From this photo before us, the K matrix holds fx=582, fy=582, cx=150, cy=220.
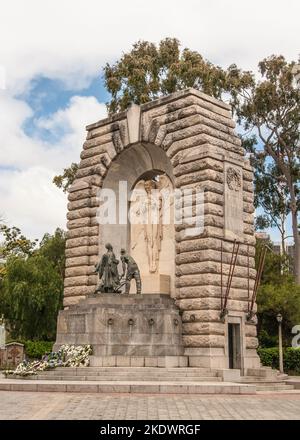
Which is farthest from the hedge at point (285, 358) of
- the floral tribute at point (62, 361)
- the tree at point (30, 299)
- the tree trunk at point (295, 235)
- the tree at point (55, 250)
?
the tree at point (55, 250)

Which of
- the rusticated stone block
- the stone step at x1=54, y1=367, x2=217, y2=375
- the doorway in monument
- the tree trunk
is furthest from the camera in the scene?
the tree trunk

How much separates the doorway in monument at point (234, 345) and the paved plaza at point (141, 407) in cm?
594

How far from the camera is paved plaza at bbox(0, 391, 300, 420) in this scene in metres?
10.6

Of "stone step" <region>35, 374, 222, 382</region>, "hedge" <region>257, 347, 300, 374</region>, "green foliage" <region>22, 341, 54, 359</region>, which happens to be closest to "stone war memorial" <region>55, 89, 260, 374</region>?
"stone step" <region>35, 374, 222, 382</region>

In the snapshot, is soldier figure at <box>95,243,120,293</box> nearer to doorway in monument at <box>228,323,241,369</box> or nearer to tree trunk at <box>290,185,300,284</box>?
doorway in monument at <box>228,323,241,369</box>

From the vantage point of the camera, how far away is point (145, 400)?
1326cm

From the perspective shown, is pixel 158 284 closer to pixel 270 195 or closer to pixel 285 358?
pixel 285 358

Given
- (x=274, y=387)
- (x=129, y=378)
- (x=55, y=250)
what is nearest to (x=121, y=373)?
(x=129, y=378)

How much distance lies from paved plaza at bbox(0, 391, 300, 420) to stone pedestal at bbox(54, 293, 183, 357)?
492 centimetres

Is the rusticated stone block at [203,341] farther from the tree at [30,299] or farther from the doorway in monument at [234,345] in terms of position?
the tree at [30,299]

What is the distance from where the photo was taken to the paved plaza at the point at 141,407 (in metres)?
10.6

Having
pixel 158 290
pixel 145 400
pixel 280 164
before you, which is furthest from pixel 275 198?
pixel 145 400

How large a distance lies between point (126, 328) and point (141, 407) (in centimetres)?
809

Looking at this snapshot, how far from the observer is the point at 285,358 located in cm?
3036
